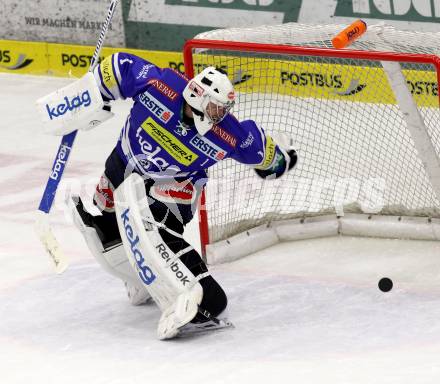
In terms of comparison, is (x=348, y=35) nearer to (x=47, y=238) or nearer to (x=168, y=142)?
(x=168, y=142)

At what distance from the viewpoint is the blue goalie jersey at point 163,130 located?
5.41 meters

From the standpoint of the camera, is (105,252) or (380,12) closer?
(105,252)

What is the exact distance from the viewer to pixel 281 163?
5.68 m

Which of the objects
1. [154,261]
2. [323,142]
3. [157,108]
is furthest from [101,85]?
[323,142]

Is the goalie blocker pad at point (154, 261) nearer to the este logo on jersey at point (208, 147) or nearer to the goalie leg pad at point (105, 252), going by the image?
the goalie leg pad at point (105, 252)

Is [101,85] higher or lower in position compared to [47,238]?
higher

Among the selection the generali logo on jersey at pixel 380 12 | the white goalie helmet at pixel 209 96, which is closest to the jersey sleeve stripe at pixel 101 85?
the white goalie helmet at pixel 209 96

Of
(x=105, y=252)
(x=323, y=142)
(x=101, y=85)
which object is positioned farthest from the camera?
(x=323, y=142)

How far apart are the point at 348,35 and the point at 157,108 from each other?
0.91 meters

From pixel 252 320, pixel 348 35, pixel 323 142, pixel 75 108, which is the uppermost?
pixel 348 35

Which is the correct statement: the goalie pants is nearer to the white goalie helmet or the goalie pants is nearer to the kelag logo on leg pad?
the kelag logo on leg pad

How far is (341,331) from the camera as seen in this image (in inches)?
212

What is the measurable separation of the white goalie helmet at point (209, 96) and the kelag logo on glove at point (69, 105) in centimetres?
44

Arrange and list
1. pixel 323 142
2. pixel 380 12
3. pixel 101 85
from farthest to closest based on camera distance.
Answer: pixel 380 12 → pixel 323 142 → pixel 101 85
